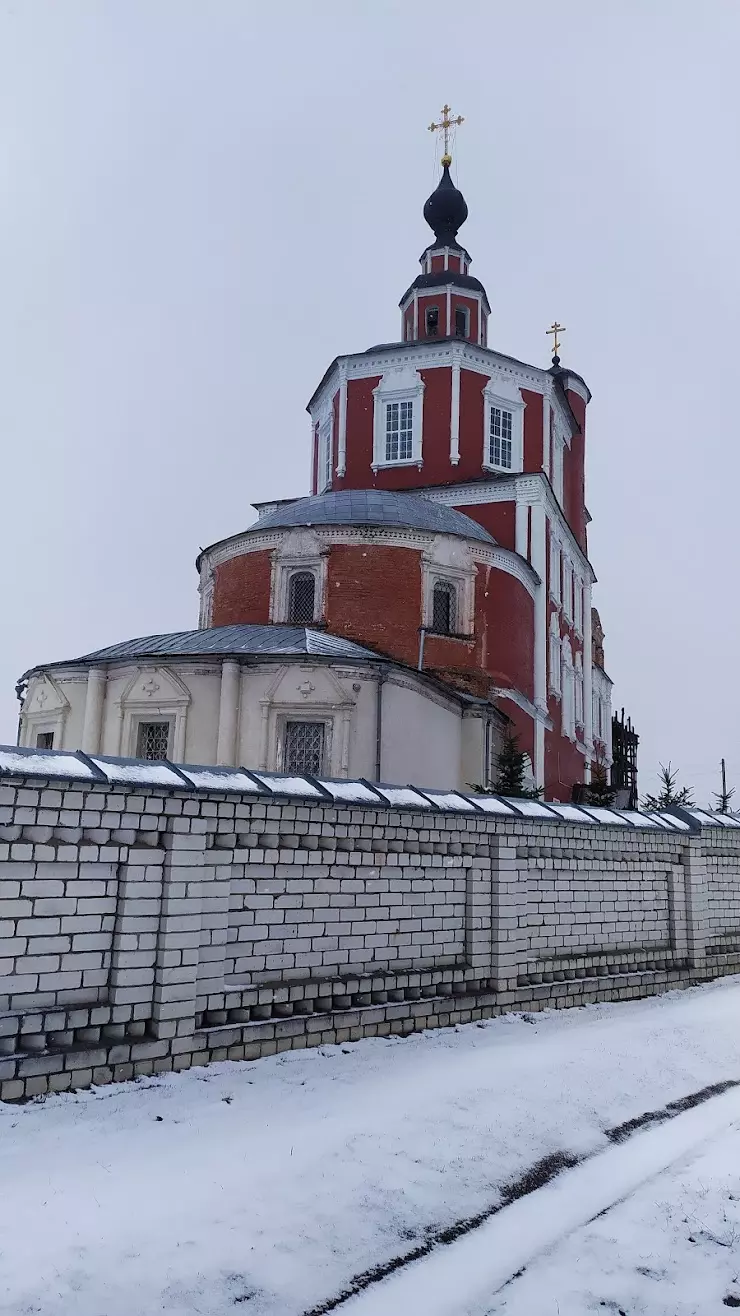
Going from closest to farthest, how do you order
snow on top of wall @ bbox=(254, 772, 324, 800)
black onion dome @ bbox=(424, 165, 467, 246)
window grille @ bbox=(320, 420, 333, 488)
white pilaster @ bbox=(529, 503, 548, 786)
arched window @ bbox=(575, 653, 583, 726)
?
snow on top of wall @ bbox=(254, 772, 324, 800) < white pilaster @ bbox=(529, 503, 548, 786) < window grille @ bbox=(320, 420, 333, 488) < arched window @ bbox=(575, 653, 583, 726) < black onion dome @ bbox=(424, 165, 467, 246)

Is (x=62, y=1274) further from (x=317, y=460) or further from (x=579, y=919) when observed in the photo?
(x=317, y=460)

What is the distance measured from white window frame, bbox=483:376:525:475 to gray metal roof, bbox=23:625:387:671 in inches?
388

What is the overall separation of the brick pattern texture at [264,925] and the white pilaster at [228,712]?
7.20m

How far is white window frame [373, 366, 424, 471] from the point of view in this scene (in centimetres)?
2472

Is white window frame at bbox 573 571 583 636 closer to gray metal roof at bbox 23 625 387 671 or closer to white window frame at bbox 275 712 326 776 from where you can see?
gray metal roof at bbox 23 625 387 671

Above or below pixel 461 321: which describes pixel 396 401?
below

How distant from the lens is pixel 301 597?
1966cm

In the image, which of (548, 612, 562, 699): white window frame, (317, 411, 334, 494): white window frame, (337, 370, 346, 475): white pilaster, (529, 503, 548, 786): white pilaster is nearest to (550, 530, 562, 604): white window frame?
(548, 612, 562, 699): white window frame

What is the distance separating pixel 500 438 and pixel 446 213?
349 inches

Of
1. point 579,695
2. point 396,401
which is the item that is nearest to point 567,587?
point 579,695

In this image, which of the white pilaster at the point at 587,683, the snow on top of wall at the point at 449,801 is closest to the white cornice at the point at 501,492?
the white pilaster at the point at 587,683

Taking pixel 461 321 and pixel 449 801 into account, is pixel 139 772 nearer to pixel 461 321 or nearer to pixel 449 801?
pixel 449 801

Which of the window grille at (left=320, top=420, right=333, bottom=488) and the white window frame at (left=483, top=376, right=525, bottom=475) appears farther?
the window grille at (left=320, top=420, right=333, bottom=488)

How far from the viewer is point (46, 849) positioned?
4.98m
